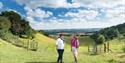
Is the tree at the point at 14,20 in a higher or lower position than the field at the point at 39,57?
higher

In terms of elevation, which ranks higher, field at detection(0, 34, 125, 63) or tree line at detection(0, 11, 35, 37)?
tree line at detection(0, 11, 35, 37)

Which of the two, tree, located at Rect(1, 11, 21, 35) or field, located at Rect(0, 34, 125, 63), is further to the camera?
tree, located at Rect(1, 11, 21, 35)

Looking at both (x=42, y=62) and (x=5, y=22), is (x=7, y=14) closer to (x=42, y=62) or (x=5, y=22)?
(x=5, y=22)

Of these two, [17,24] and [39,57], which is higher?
[17,24]

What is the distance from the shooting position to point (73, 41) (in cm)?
2739

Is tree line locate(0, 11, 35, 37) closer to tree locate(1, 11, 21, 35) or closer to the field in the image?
tree locate(1, 11, 21, 35)

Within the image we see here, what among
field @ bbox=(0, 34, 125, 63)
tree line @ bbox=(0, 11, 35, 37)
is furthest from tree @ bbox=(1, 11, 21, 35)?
field @ bbox=(0, 34, 125, 63)

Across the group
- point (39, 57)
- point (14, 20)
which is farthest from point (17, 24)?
point (39, 57)

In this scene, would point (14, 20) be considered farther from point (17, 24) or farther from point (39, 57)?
point (39, 57)

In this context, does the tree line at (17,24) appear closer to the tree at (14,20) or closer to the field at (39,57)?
the tree at (14,20)

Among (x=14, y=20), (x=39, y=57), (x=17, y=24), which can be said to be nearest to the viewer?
(x=39, y=57)

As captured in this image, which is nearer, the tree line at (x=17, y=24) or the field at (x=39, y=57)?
the field at (x=39, y=57)

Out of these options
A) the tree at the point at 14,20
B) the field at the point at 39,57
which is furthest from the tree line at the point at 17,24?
the field at the point at 39,57

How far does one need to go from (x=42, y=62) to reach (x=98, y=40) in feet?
462
